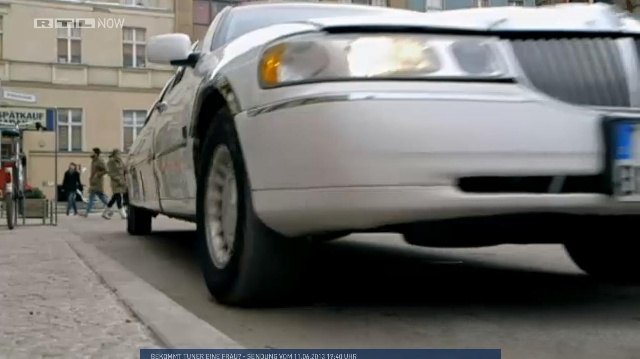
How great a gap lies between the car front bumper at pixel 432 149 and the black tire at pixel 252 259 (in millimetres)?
372

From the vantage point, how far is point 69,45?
35.7 m

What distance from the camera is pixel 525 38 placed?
3.45 metres

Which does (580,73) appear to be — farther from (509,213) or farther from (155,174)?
(155,174)

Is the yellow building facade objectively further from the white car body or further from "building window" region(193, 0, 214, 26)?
the white car body

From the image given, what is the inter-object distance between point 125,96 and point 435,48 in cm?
3418

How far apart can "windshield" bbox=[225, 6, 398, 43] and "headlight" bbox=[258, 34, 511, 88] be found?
77.6 inches

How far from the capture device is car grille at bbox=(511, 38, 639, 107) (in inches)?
132

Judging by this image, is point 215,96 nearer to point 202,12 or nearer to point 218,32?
point 218,32

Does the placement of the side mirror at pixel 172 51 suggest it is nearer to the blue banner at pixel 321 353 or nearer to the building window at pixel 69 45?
the blue banner at pixel 321 353

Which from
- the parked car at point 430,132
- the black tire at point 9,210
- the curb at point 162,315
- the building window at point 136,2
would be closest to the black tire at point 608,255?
the parked car at point 430,132

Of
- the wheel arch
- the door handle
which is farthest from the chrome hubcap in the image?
the door handle

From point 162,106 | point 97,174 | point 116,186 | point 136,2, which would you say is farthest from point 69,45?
point 162,106

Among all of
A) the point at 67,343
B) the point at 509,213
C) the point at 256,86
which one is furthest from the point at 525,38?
the point at 67,343

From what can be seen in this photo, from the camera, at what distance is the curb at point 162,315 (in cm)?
312
